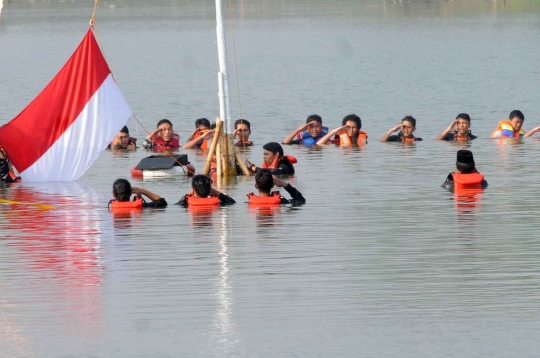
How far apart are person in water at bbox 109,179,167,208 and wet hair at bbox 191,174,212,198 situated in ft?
2.40

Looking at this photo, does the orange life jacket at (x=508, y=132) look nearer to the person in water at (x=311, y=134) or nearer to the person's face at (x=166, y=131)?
the person in water at (x=311, y=134)

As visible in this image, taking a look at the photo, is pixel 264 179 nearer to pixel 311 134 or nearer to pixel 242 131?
pixel 242 131

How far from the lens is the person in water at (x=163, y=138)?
26250mm

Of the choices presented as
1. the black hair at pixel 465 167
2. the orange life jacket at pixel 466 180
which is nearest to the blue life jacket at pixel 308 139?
the orange life jacket at pixel 466 180

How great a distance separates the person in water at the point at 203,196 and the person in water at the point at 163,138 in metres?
7.23

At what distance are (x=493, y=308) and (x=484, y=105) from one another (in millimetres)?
27702

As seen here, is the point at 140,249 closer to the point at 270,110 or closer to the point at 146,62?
the point at 270,110

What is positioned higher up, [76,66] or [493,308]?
[76,66]

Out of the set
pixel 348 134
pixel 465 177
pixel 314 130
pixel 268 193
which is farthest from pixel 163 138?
pixel 465 177

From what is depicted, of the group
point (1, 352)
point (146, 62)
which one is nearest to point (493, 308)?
point (1, 352)

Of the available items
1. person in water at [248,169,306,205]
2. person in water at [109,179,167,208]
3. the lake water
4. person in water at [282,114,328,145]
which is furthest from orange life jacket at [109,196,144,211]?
person in water at [282,114,328,145]

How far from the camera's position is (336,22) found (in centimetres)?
8938

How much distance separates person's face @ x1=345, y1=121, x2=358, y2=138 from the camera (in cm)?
2692

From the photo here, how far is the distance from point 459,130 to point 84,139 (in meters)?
9.31
